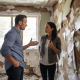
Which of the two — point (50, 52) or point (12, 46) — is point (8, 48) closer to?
point (12, 46)

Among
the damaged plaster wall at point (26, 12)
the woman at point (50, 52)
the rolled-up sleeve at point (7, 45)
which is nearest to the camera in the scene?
the rolled-up sleeve at point (7, 45)

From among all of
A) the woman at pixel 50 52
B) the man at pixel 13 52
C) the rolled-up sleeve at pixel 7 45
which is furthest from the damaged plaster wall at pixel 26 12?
the rolled-up sleeve at pixel 7 45

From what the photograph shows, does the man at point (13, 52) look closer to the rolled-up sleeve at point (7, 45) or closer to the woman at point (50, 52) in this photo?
the rolled-up sleeve at point (7, 45)

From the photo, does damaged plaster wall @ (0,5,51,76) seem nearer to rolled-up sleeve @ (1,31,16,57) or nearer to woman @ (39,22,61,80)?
woman @ (39,22,61,80)

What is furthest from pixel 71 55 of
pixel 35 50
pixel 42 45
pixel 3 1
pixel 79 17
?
pixel 3 1

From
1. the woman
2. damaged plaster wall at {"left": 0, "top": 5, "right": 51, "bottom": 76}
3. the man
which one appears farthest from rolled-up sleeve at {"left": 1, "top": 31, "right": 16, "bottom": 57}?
damaged plaster wall at {"left": 0, "top": 5, "right": 51, "bottom": 76}

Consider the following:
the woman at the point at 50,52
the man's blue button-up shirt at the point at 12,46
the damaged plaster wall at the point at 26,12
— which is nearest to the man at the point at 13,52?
the man's blue button-up shirt at the point at 12,46

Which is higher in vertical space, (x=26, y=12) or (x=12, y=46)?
(x=26, y=12)

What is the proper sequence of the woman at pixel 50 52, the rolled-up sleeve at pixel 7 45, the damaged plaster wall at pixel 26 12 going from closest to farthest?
1. the rolled-up sleeve at pixel 7 45
2. the woman at pixel 50 52
3. the damaged plaster wall at pixel 26 12

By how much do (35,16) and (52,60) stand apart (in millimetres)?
1857

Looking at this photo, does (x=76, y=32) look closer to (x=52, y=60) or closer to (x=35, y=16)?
(x=52, y=60)

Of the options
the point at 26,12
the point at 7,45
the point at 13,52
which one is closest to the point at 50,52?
the point at 13,52

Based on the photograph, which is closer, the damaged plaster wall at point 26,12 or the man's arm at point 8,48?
the man's arm at point 8,48

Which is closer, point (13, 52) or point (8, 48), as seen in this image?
point (8, 48)
